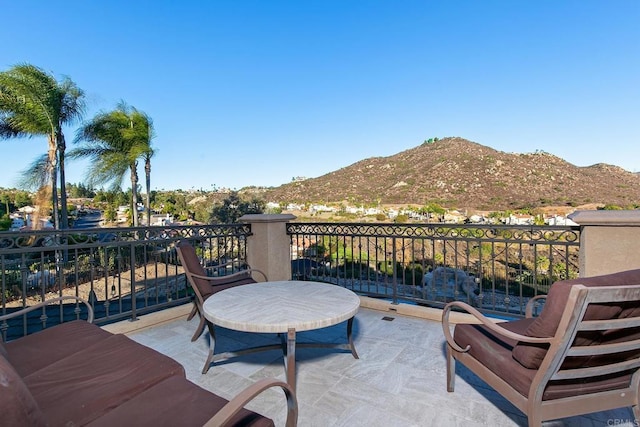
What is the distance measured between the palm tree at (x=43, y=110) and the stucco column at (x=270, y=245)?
45.8 feet

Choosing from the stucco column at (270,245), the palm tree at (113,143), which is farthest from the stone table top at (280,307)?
the palm tree at (113,143)

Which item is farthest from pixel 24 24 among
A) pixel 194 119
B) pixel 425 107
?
pixel 425 107

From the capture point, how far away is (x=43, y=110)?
13.1 meters

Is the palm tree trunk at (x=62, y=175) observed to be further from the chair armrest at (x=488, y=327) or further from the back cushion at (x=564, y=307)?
the back cushion at (x=564, y=307)

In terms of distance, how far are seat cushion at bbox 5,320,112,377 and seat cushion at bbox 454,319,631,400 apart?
2.48 metres

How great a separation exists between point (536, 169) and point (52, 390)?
40.5 meters

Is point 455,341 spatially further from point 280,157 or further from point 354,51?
point 280,157

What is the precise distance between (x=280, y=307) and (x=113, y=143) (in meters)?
18.5

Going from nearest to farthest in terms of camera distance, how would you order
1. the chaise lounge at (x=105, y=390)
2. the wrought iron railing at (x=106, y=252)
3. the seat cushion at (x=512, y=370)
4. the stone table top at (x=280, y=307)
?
the chaise lounge at (x=105, y=390), the seat cushion at (x=512, y=370), the stone table top at (x=280, y=307), the wrought iron railing at (x=106, y=252)

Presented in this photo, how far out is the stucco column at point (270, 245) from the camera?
16.2 feet

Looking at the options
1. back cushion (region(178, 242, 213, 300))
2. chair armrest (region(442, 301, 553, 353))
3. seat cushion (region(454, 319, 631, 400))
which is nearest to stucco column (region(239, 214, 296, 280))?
back cushion (region(178, 242, 213, 300))

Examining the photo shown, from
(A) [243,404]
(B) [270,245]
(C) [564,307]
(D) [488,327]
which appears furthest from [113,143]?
(C) [564,307]

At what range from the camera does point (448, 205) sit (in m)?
28.1

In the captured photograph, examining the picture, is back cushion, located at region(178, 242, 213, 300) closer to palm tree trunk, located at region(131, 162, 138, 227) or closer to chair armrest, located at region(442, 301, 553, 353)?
chair armrest, located at region(442, 301, 553, 353)
